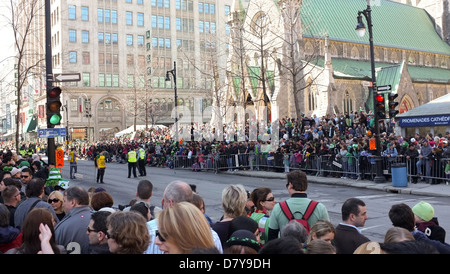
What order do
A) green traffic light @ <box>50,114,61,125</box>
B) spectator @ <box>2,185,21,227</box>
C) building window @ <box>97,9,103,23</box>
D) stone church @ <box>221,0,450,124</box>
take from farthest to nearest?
building window @ <box>97,9,103,23</box>, stone church @ <box>221,0,450,124</box>, green traffic light @ <box>50,114,61,125</box>, spectator @ <box>2,185,21,227</box>

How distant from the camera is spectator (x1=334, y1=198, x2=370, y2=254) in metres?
4.34

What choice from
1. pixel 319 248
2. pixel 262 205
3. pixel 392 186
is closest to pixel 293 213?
pixel 262 205

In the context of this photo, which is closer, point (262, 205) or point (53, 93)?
point (262, 205)

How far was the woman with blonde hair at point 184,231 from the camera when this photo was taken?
2971 mm

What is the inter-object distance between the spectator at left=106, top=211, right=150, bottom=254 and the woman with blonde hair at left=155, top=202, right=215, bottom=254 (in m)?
0.48

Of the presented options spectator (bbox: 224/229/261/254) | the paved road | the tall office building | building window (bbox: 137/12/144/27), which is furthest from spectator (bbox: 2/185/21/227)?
building window (bbox: 137/12/144/27)

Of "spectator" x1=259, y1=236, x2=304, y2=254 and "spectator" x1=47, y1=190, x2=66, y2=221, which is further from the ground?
"spectator" x1=259, y1=236, x2=304, y2=254

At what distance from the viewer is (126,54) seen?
6706 centimetres

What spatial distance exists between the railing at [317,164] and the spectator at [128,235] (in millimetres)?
14999

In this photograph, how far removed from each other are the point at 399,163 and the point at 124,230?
49.2 feet

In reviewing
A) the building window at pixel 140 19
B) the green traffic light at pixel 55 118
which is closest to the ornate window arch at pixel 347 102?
the green traffic light at pixel 55 118

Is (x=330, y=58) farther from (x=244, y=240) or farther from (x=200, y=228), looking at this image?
(x=200, y=228)

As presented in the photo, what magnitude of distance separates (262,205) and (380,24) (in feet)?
174

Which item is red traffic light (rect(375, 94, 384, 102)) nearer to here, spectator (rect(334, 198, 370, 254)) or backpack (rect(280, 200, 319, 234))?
backpack (rect(280, 200, 319, 234))
